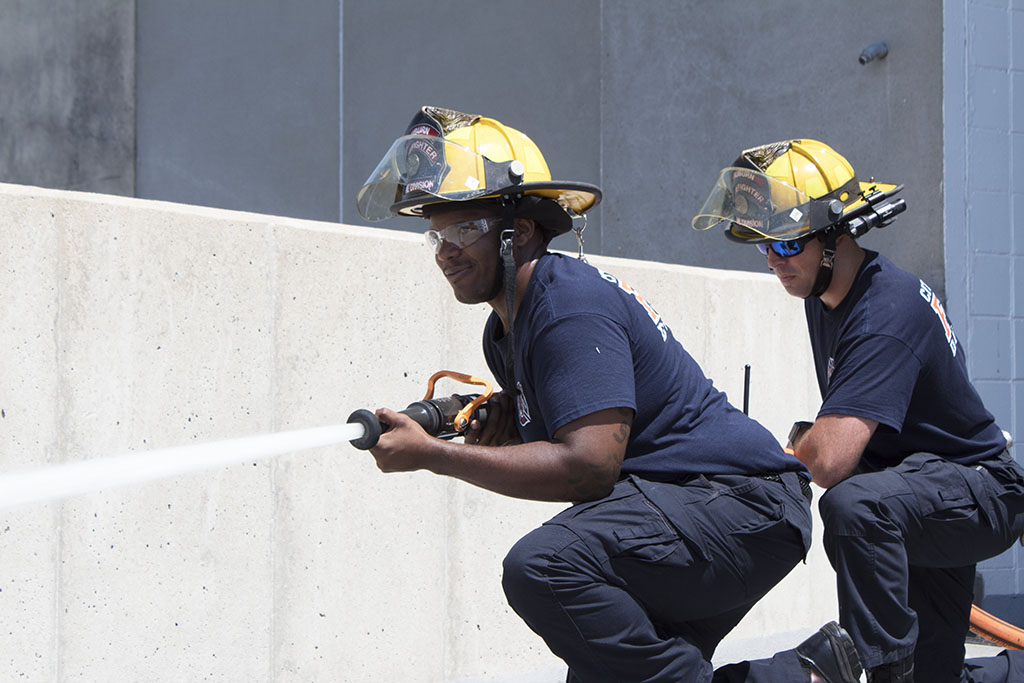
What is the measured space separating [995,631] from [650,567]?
7.97ft

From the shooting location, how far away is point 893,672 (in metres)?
3.12

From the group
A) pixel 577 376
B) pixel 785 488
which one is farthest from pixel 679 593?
pixel 577 376

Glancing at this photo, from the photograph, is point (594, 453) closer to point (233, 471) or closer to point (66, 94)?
point (233, 471)

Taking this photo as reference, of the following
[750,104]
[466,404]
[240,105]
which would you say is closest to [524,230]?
[466,404]

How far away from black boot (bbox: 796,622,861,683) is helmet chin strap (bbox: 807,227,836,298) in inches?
41.2

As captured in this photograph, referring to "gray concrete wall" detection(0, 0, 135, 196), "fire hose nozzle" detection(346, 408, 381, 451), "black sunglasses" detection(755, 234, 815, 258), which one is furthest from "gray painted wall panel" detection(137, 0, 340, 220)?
"fire hose nozzle" detection(346, 408, 381, 451)

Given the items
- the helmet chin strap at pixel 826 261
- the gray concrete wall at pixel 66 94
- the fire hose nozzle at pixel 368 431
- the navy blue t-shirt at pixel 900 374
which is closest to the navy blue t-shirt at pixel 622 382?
the fire hose nozzle at pixel 368 431

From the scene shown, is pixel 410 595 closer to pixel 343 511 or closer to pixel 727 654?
pixel 343 511

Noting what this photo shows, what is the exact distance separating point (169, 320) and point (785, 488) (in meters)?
2.02

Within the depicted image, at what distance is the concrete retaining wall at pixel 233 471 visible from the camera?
3.41m

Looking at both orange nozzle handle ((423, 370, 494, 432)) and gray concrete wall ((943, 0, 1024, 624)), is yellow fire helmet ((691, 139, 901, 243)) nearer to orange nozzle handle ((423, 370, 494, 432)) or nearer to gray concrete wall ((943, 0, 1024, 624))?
orange nozzle handle ((423, 370, 494, 432))

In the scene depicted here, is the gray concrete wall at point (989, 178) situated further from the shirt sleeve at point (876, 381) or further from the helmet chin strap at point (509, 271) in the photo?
the helmet chin strap at point (509, 271)

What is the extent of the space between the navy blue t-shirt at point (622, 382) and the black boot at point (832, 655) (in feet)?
1.44

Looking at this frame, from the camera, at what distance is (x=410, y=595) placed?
14.0 feet
